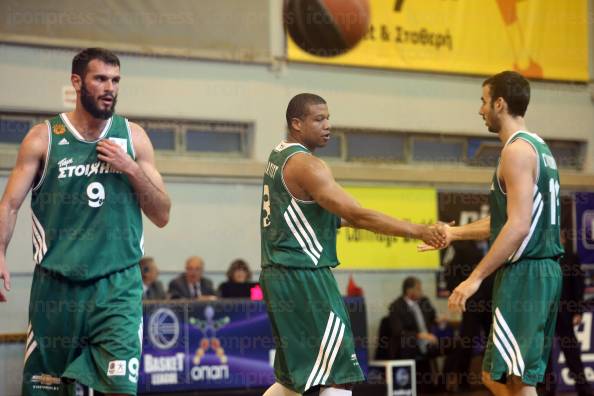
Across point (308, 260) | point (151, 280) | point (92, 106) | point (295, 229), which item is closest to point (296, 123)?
point (295, 229)

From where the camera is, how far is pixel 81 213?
4.63 m

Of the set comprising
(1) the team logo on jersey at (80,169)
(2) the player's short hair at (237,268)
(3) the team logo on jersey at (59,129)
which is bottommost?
(2) the player's short hair at (237,268)

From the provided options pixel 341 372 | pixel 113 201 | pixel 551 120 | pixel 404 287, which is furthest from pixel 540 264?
pixel 551 120

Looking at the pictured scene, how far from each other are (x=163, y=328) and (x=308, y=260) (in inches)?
195

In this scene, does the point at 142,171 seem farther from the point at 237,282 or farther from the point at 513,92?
the point at 237,282

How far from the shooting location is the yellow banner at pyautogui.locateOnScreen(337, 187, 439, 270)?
1391cm

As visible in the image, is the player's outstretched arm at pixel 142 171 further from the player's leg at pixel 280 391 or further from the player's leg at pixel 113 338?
the player's leg at pixel 280 391

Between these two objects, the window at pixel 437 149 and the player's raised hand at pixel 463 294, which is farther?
the window at pixel 437 149

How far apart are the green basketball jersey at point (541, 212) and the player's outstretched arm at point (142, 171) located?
1.95 metres

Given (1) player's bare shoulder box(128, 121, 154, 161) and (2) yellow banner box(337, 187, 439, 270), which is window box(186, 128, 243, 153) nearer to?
(2) yellow banner box(337, 187, 439, 270)

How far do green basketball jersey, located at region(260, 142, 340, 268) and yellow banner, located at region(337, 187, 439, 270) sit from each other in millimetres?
8507

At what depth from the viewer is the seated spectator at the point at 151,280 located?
37.6 feet

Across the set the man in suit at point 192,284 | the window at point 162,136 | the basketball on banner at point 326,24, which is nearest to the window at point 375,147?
the basketball on banner at point 326,24

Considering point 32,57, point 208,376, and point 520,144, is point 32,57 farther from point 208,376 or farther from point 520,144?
point 520,144
